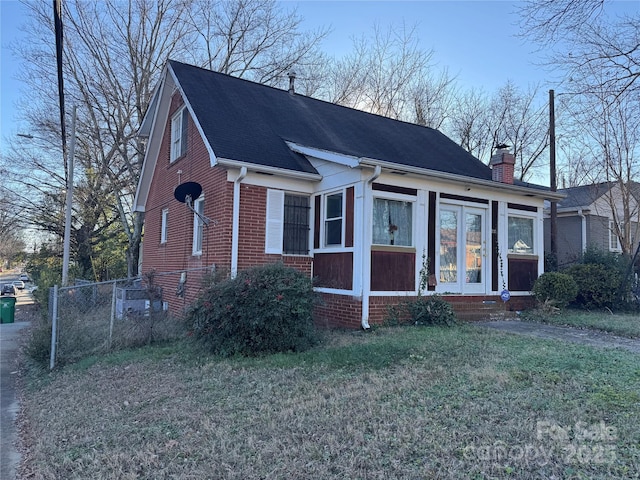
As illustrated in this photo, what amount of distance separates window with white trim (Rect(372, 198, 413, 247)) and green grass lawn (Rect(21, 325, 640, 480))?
2683 mm

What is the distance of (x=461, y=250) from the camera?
31.9 feet

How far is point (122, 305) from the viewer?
10.8m

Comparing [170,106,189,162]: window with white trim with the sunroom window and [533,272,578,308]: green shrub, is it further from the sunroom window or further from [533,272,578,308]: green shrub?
[533,272,578,308]: green shrub

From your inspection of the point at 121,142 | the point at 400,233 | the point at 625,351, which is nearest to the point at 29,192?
the point at 121,142

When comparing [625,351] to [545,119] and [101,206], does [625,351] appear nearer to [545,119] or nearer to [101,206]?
[545,119]

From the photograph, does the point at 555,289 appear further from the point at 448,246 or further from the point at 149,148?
the point at 149,148

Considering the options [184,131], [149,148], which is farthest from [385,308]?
[149,148]

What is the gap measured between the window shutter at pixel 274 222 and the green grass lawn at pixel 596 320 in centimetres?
575

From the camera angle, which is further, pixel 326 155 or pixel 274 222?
pixel 274 222

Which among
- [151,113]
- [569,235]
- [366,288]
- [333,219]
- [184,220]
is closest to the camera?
[366,288]

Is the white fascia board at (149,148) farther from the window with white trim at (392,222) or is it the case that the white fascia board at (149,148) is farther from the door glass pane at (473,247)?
the door glass pane at (473,247)

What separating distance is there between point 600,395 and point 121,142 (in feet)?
67.8

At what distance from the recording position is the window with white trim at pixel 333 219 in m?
9.05

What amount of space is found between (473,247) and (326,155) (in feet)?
13.1
